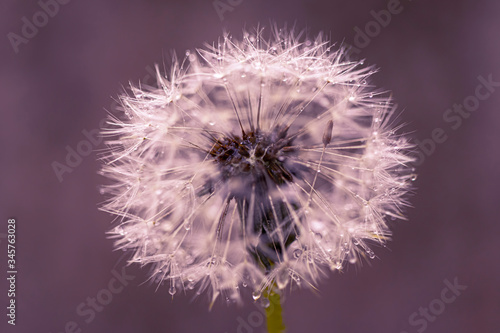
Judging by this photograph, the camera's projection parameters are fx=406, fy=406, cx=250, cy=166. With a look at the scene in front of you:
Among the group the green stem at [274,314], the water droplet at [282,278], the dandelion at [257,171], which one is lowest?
the green stem at [274,314]

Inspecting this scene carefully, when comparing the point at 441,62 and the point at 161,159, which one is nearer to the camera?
the point at 161,159

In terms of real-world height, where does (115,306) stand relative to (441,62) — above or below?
below

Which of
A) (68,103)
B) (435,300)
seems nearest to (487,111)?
(435,300)

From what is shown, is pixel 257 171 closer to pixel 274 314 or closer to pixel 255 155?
pixel 255 155

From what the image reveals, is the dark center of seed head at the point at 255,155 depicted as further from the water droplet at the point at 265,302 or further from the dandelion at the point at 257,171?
the water droplet at the point at 265,302

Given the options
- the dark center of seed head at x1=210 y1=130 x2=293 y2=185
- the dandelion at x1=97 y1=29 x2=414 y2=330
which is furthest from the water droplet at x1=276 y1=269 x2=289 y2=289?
the dark center of seed head at x1=210 y1=130 x2=293 y2=185

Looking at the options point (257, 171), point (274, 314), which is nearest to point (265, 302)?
point (274, 314)

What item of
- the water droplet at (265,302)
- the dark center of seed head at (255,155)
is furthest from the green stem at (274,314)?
the dark center of seed head at (255,155)

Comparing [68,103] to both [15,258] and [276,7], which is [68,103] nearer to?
[15,258]
